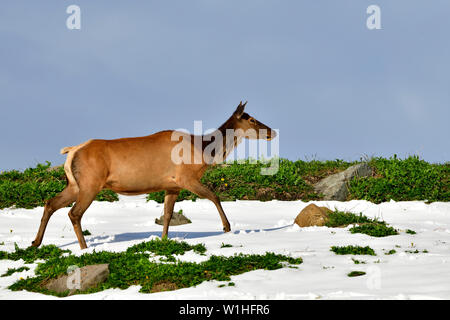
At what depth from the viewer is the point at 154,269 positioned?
6988mm

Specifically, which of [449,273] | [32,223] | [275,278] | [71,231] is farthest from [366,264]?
[32,223]

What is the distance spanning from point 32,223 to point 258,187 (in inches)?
289

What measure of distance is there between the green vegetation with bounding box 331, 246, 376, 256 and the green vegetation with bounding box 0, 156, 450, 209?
8.73 metres

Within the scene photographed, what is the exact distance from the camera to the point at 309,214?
11.6 m

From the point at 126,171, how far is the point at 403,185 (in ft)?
Answer: 35.2

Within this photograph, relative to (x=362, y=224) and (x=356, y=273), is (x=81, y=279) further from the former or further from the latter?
(x=362, y=224)

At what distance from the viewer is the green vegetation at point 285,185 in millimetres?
16766

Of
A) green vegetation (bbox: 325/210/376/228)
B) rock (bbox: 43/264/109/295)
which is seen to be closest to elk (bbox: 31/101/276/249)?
rock (bbox: 43/264/109/295)

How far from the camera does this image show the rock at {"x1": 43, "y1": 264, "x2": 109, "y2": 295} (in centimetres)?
682

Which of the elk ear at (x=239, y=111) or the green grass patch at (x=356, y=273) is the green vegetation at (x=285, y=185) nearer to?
the elk ear at (x=239, y=111)

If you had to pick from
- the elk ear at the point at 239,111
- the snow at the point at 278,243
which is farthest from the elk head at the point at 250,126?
the snow at the point at 278,243

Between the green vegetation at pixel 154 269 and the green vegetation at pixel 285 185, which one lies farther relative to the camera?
the green vegetation at pixel 285 185

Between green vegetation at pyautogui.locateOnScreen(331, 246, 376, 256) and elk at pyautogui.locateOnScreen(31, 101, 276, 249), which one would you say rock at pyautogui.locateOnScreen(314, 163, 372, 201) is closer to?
elk at pyautogui.locateOnScreen(31, 101, 276, 249)

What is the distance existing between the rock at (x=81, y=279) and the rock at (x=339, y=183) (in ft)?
36.8
